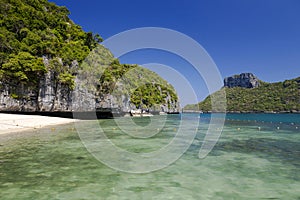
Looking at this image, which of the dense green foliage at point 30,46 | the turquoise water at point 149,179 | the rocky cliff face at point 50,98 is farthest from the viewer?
the dense green foliage at point 30,46

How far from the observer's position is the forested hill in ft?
137

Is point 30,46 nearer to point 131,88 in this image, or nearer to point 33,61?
point 33,61

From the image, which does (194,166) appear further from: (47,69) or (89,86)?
(89,86)

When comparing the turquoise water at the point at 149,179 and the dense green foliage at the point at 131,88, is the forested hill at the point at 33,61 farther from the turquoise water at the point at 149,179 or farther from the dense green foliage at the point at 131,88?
the turquoise water at the point at 149,179

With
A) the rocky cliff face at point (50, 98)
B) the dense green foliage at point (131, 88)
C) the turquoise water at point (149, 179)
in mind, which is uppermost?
the dense green foliage at point (131, 88)

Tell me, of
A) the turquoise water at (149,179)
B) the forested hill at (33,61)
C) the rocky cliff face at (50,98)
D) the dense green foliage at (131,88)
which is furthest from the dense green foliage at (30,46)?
the turquoise water at (149,179)

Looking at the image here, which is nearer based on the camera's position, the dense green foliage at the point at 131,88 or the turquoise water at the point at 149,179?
the turquoise water at the point at 149,179

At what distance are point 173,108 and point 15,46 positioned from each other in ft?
497

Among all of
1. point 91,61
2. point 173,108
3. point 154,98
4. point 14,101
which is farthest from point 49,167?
point 173,108

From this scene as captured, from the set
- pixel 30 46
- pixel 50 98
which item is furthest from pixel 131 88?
pixel 30 46

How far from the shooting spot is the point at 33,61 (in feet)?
146

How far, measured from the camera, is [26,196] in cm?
742

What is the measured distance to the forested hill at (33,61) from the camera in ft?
137

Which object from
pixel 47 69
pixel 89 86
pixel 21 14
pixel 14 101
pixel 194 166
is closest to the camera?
pixel 194 166
